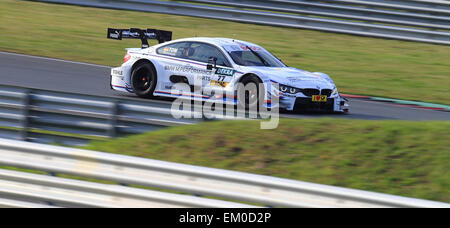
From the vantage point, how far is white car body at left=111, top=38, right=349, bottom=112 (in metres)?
10.4

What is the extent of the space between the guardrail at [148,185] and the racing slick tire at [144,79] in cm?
565

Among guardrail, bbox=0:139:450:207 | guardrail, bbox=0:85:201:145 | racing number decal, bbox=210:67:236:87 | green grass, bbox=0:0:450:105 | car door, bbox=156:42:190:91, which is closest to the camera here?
guardrail, bbox=0:139:450:207

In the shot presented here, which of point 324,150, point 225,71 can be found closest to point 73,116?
point 324,150

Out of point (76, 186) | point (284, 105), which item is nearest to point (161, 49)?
point (284, 105)

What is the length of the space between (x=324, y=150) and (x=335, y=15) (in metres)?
12.8

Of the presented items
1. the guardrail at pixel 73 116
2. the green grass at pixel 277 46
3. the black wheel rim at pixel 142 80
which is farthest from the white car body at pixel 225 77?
the green grass at pixel 277 46

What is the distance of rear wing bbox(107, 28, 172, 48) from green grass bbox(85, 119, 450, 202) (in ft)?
14.9

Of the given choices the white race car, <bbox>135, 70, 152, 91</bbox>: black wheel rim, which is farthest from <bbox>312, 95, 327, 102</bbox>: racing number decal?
<bbox>135, 70, 152, 91</bbox>: black wheel rim

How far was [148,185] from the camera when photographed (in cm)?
530

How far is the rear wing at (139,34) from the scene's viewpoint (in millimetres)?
11883

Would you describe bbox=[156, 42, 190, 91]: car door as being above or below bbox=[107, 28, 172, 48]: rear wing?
below

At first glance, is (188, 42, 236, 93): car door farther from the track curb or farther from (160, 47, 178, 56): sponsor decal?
the track curb

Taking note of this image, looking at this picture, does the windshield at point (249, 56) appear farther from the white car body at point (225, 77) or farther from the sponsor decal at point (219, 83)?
the sponsor decal at point (219, 83)
